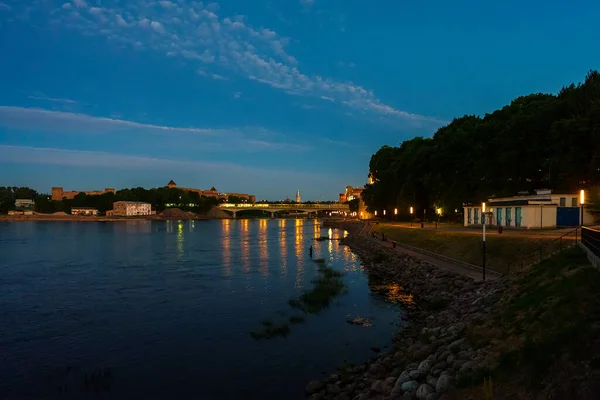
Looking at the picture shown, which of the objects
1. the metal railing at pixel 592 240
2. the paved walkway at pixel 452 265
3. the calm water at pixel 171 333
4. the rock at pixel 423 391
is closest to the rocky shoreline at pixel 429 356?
the rock at pixel 423 391

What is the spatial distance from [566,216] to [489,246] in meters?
15.2

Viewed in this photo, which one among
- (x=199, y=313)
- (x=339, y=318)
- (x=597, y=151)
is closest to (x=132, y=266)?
(x=199, y=313)

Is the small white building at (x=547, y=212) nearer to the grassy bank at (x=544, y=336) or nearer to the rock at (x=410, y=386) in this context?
the grassy bank at (x=544, y=336)

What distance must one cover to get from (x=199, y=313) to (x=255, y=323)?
14.4ft

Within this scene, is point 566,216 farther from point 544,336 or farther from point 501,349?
point 544,336

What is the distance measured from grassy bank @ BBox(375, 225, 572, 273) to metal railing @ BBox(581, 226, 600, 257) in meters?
7.26

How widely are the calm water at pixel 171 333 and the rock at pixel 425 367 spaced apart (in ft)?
15.7

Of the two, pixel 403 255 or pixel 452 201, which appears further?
pixel 452 201

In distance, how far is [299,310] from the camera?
995 inches

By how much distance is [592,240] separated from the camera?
15.4 meters

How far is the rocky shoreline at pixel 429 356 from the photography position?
34.7 feet

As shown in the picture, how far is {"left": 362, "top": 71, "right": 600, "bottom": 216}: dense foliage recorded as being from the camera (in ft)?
157

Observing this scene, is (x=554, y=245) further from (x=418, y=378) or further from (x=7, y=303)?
(x=7, y=303)

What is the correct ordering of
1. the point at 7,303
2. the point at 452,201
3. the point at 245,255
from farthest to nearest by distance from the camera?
the point at 452,201
the point at 245,255
the point at 7,303
